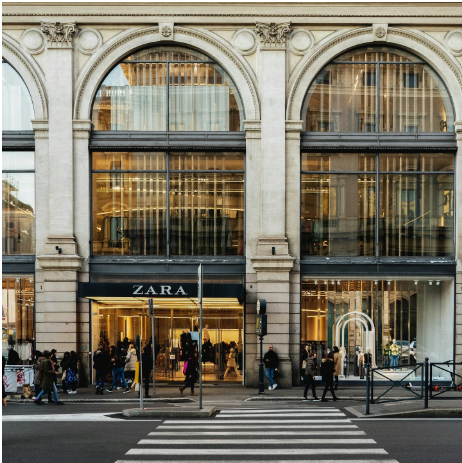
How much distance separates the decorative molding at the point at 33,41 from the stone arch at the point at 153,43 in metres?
1.88

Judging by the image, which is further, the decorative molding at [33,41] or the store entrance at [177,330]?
the store entrance at [177,330]

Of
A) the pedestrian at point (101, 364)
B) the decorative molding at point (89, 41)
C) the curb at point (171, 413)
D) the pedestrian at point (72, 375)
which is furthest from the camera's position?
the decorative molding at point (89, 41)

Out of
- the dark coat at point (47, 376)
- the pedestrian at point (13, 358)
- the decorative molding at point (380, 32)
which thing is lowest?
the pedestrian at point (13, 358)

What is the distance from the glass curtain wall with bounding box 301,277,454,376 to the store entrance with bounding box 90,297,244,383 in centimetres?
297

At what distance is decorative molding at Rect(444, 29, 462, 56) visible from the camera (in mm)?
24734

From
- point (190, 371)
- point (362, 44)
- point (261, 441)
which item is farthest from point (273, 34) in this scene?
point (261, 441)

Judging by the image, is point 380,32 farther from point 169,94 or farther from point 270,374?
point 270,374

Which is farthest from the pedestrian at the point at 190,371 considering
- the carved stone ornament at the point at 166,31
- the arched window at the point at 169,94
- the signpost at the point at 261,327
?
the carved stone ornament at the point at 166,31

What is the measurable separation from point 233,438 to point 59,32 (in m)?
17.6

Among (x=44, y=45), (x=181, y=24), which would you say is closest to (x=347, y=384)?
(x=181, y=24)

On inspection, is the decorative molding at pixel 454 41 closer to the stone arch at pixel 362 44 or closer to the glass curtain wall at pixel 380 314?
the stone arch at pixel 362 44

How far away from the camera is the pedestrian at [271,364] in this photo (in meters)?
23.1

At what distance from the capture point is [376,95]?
25.3m

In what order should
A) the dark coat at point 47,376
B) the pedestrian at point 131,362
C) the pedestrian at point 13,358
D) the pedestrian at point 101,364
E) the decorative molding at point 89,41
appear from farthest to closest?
the decorative molding at point 89,41
the pedestrian at point 13,358
the pedestrian at point 131,362
the pedestrian at point 101,364
the dark coat at point 47,376
